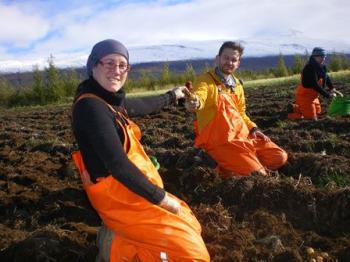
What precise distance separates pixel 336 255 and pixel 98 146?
1.59 meters

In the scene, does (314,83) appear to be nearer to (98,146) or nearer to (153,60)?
(98,146)

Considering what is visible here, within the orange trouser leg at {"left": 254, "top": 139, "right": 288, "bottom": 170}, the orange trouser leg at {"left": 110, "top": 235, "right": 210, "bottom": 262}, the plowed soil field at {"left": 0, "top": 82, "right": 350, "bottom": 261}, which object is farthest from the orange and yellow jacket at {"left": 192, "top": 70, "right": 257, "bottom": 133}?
the orange trouser leg at {"left": 110, "top": 235, "right": 210, "bottom": 262}

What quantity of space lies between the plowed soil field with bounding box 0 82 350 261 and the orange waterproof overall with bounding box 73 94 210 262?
38 centimetres

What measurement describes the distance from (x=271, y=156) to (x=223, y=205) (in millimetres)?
1109

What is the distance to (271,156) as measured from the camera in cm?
515

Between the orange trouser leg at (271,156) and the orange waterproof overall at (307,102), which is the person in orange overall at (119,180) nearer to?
the orange trouser leg at (271,156)

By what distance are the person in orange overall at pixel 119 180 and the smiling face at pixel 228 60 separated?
201 centimetres

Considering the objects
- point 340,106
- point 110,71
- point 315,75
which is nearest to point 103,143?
point 110,71

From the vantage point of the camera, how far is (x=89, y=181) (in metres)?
3.08

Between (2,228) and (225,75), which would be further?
(225,75)

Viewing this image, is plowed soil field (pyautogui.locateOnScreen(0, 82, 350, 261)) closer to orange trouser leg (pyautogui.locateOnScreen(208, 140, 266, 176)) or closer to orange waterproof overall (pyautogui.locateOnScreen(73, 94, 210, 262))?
orange trouser leg (pyautogui.locateOnScreen(208, 140, 266, 176))

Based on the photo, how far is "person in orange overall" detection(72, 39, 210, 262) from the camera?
2816 mm

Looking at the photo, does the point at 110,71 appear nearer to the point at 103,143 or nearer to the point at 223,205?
the point at 103,143

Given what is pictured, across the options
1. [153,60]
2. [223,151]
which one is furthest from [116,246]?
[153,60]
